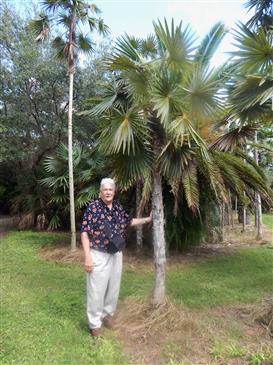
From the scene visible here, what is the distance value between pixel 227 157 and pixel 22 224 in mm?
7297

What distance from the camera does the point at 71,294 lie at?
5.59 m

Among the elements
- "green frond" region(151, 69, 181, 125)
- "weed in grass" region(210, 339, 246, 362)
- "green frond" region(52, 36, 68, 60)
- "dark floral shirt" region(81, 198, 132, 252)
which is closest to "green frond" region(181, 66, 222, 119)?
"green frond" region(151, 69, 181, 125)

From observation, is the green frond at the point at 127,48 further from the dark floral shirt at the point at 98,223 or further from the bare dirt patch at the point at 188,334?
the bare dirt patch at the point at 188,334

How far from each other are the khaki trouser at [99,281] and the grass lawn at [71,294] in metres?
0.24

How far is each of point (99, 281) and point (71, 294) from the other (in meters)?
1.66

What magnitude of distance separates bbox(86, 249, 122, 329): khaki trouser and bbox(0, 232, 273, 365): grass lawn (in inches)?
9.6

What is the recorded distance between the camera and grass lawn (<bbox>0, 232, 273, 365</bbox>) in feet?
12.4

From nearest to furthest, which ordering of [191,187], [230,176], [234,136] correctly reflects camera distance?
[234,136] < [191,187] < [230,176]

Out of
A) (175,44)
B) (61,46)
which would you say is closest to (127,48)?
(175,44)

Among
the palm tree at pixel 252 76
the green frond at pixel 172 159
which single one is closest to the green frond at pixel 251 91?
the palm tree at pixel 252 76

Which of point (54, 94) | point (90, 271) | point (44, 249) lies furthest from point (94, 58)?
point (90, 271)

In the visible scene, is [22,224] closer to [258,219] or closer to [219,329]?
[258,219]

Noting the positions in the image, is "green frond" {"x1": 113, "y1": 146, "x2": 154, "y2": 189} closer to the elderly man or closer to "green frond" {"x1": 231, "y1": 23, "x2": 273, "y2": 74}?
the elderly man

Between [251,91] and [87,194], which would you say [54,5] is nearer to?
[87,194]
